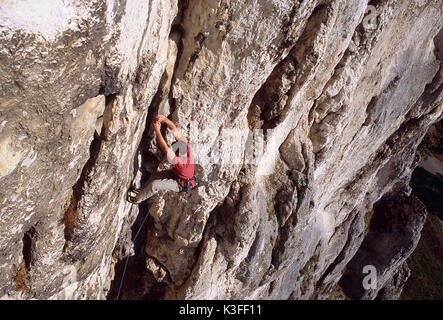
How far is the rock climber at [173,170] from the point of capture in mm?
6181

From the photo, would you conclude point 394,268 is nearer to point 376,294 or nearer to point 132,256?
point 376,294

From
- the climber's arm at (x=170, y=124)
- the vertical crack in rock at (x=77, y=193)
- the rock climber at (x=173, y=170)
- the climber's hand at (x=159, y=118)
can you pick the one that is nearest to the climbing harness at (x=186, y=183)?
the rock climber at (x=173, y=170)

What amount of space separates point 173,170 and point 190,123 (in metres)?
0.94

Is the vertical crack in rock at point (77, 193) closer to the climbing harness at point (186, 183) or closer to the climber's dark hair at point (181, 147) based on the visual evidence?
the climber's dark hair at point (181, 147)

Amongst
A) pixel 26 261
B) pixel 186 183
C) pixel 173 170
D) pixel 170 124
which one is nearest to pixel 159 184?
pixel 173 170

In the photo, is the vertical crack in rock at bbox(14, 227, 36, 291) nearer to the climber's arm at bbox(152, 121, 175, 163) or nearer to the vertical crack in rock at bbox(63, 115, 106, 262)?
the vertical crack in rock at bbox(63, 115, 106, 262)

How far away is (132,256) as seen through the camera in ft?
28.1

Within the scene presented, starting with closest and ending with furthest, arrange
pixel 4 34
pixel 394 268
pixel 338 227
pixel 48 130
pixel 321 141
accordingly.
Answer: pixel 4 34 → pixel 48 130 → pixel 321 141 → pixel 338 227 → pixel 394 268

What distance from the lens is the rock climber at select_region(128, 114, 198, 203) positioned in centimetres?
618

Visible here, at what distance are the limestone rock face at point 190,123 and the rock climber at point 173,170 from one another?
25 centimetres

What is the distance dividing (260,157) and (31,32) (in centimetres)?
547

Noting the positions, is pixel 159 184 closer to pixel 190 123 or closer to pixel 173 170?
pixel 173 170

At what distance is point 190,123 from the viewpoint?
6.50 meters

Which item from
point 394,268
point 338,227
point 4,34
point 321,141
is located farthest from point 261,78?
point 394,268
